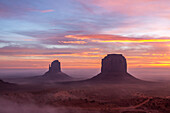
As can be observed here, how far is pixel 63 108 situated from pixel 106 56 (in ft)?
360

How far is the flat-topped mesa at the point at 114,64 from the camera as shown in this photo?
154m

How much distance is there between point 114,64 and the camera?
15538cm

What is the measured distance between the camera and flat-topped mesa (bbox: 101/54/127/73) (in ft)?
506

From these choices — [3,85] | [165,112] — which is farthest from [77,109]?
[3,85]

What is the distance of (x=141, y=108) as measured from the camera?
59.2 m

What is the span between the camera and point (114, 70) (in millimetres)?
154125

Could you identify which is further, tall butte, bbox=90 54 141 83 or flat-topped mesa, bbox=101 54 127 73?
flat-topped mesa, bbox=101 54 127 73

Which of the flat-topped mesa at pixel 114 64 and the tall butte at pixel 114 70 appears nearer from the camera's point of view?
the tall butte at pixel 114 70

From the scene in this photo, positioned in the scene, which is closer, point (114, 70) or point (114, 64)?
point (114, 70)

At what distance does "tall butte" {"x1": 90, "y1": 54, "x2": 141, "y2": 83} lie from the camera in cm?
14425

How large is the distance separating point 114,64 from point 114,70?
488cm

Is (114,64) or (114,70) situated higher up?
(114,64)

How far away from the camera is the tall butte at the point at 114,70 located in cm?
14425

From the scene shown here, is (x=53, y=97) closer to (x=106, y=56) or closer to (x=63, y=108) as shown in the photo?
(x=63, y=108)
